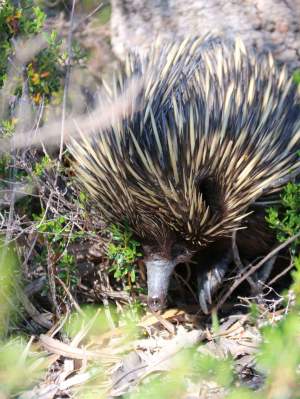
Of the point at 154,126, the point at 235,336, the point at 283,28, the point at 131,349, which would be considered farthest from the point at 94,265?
the point at 283,28

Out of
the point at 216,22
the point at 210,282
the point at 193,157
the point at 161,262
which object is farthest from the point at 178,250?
the point at 216,22

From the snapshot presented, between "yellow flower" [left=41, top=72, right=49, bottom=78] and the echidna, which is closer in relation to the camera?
the echidna

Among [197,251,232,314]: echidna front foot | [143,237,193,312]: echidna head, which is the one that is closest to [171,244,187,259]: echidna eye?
[143,237,193,312]: echidna head

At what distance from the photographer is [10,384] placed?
2.39m

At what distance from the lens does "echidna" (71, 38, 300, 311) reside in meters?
2.71

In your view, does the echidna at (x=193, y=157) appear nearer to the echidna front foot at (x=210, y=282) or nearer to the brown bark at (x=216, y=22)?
the echidna front foot at (x=210, y=282)

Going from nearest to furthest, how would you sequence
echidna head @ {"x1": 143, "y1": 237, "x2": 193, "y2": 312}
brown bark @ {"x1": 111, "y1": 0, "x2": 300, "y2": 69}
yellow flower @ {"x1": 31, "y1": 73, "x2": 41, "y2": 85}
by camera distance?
echidna head @ {"x1": 143, "y1": 237, "x2": 193, "y2": 312}, yellow flower @ {"x1": 31, "y1": 73, "x2": 41, "y2": 85}, brown bark @ {"x1": 111, "y1": 0, "x2": 300, "y2": 69}

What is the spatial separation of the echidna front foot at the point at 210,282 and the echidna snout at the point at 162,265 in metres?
A: 0.20

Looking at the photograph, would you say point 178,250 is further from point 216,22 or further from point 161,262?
point 216,22

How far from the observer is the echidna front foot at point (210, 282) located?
312 centimetres

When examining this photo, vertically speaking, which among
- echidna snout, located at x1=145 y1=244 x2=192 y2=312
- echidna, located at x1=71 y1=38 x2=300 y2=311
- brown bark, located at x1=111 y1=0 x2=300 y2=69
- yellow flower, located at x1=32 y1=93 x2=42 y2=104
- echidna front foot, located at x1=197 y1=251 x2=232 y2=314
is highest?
brown bark, located at x1=111 y1=0 x2=300 y2=69

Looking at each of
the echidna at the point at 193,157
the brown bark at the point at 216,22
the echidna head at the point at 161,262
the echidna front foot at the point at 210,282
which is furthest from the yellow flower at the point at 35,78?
the echidna front foot at the point at 210,282

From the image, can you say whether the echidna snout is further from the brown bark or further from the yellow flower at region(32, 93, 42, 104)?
the brown bark

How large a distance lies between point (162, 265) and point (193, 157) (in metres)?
0.50
